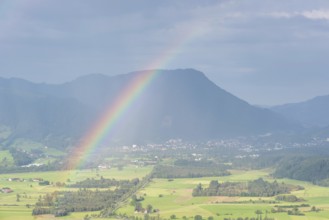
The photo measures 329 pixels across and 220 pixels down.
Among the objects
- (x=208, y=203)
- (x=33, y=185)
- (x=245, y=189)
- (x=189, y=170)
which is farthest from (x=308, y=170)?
(x=33, y=185)

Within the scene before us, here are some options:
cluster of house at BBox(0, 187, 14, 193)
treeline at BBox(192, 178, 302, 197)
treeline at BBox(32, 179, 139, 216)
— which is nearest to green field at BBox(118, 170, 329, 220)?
treeline at BBox(192, 178, 302, 197)

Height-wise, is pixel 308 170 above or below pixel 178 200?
above

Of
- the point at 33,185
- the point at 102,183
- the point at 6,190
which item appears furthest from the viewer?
the point at 33,185

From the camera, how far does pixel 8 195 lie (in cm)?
11388

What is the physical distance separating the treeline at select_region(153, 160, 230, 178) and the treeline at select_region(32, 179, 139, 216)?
31130 mm

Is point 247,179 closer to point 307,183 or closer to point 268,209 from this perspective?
point 307,183

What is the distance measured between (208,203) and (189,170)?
57320 millimetres

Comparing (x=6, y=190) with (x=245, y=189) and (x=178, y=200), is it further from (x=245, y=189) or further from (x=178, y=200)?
(x=245, y=189)

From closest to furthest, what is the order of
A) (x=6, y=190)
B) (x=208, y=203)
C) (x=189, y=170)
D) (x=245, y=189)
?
(x=208, y=203) < (x=245, y=189) < (x=6, y=190) < (x=189, y=170)

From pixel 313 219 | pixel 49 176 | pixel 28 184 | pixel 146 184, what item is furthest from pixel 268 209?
pixel 49 176

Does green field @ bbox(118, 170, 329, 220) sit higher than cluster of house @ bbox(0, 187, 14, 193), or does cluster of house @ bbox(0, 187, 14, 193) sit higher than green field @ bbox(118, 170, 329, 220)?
cluster of house @ bbox(0, 187, 14, 193)

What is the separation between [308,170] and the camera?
14475 centimetres

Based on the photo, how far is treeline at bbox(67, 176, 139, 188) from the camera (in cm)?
12481

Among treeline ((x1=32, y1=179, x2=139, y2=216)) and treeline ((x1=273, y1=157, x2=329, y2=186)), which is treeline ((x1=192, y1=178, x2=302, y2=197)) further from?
treeline ((x1=32, y1=179, x2=139, y2=216))
